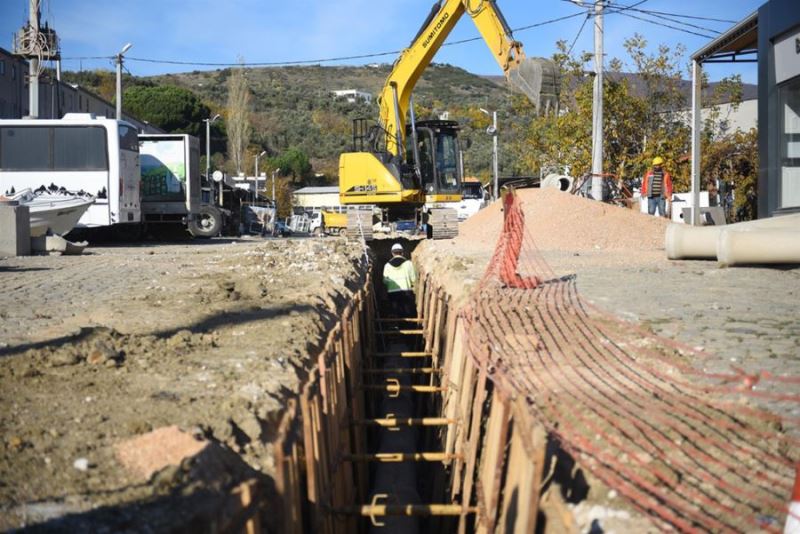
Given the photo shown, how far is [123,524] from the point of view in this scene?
10.1ft

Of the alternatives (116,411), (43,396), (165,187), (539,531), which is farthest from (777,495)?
(165,187)

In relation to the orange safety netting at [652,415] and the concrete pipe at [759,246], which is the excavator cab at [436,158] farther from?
the orange safety netting at [652,415]

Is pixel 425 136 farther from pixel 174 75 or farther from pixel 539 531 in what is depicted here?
pixel 174 75

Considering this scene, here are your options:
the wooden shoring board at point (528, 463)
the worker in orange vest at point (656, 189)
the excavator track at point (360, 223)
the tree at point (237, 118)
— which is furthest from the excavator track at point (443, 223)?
the tree at point (237, 118)

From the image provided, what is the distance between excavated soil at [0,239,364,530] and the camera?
336 centimetres

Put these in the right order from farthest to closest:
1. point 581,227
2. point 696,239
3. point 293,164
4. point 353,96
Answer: point 353,96, point 293,164, point 581,227, point 696,239

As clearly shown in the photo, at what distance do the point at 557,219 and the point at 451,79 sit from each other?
11950 cm

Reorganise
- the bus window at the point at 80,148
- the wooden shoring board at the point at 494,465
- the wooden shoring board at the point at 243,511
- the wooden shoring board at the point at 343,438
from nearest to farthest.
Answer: the wooden shoring board at the point at 243,511
the wooden shoring board at the point at 494,465
the wooden shoring board at the point at 343,438
the bus window at the point at 80,148

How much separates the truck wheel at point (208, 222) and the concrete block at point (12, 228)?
11.6m

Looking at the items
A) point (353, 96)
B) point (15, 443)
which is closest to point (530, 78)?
point (15, 443)

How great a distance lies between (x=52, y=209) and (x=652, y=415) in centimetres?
1541

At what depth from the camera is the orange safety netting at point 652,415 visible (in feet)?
Result: 12.4

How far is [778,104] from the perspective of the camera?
1667 centimetres

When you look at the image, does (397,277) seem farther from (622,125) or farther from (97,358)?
(622,125)
